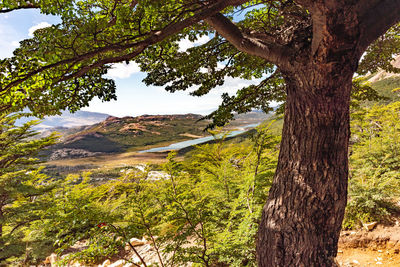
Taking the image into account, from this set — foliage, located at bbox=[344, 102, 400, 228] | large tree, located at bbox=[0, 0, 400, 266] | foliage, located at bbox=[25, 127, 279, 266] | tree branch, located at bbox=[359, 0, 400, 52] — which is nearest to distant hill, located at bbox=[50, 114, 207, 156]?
foliage, located at bbox=[344, 102, 400, 228]

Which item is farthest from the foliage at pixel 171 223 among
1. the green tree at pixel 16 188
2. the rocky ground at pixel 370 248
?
the green tree at pixel 16 188

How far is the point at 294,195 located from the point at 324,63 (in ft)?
4.09

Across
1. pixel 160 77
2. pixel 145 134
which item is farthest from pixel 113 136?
pixel 160 77

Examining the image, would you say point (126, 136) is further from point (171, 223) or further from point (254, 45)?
point (254, 45)

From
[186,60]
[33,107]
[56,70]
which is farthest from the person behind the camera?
[186,60]

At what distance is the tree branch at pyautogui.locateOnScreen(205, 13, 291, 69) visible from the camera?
180cm

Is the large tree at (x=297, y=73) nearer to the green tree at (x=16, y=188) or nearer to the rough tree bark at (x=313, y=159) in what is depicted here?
the rough tree bark at (x=313, y=159)

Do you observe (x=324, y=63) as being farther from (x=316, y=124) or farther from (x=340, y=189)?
(x=340, y=189)

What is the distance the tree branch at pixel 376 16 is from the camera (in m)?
1.50

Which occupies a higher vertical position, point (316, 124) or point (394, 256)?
point (316, 124)

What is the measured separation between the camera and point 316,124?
1.68 metres

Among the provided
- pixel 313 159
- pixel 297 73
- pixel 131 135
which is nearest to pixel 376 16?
pixel 297 73

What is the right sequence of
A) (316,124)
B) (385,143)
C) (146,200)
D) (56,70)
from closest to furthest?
(316,124), (56,70), (146,200), (385,143)

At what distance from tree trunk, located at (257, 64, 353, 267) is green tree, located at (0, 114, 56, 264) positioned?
313 inches
